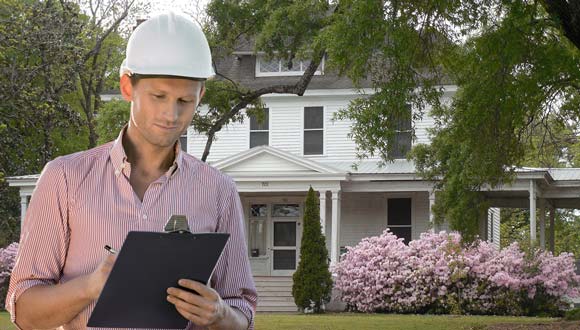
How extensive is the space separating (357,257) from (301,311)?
1955mm

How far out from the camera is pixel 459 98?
668 inches

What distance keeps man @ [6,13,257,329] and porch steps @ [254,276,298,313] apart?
77.7 feet

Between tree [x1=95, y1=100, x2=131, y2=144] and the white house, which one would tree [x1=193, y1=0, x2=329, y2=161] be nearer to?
tree [x1=95, y1=100, x2=131, y2=144]

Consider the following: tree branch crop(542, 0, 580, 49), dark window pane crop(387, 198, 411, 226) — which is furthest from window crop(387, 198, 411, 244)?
tree branch crop(542, 0, 580, 49)

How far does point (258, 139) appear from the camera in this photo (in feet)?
107

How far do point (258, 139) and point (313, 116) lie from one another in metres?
1.90

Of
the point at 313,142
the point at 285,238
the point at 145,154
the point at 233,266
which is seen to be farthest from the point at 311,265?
the point at 145,154

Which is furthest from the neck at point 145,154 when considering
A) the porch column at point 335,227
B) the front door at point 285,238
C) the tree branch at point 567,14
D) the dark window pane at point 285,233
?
the dark window pane at point 285,233

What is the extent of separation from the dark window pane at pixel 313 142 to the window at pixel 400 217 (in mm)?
2725

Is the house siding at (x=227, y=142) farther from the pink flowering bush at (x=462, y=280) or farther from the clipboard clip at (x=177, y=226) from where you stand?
the clipboard clip at (x=177, y=226)

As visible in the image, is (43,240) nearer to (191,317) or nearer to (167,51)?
(191,317)

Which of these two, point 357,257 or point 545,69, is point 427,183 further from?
point 545,69

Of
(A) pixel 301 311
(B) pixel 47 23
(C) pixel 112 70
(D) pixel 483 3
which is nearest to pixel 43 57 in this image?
(B) pixel 47 23

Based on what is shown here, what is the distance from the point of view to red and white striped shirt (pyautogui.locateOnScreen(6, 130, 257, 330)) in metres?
2.83
